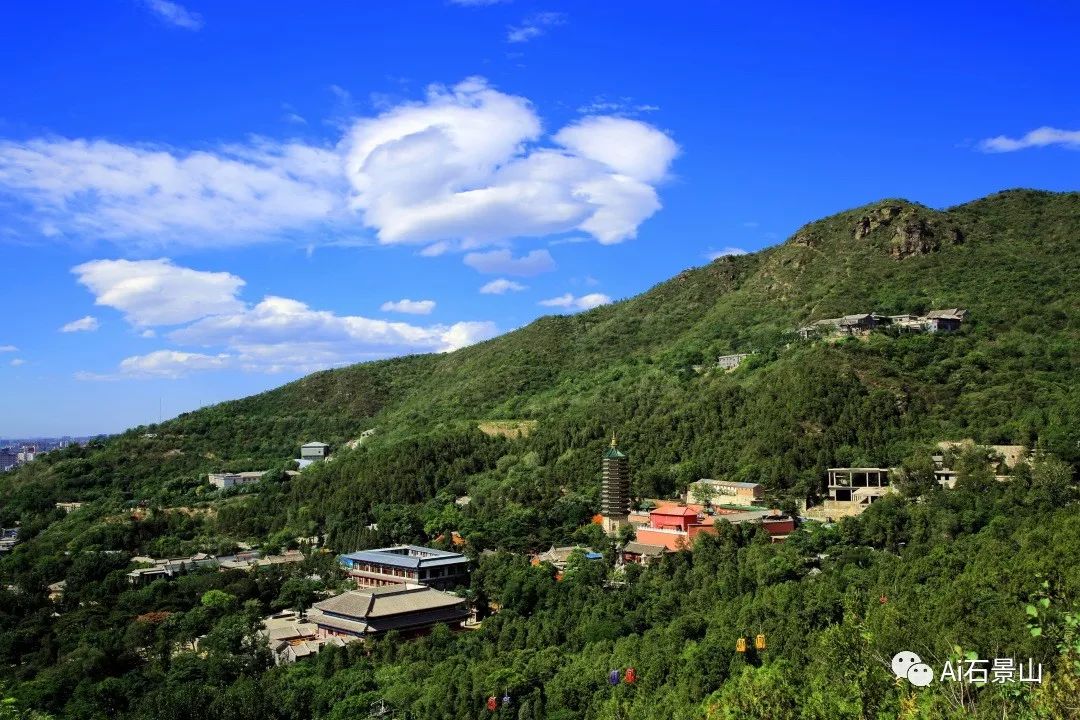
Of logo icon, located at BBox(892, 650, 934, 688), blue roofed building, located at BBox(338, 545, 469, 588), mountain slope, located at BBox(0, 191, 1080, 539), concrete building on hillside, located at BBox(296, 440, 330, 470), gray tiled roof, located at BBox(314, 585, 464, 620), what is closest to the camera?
logo icon, located at BBox(892, 650, 934, 688)

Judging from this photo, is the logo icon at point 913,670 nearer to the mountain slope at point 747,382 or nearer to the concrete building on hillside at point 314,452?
the mountain slope at point 747,382

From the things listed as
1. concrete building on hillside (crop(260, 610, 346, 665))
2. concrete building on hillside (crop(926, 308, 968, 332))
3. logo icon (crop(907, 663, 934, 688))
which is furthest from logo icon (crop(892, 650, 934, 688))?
concrete building on hillside (crop(926, 308, 968, 332))

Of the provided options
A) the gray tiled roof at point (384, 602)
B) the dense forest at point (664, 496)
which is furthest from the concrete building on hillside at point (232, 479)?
the gray tiled roof at point (384, 602)

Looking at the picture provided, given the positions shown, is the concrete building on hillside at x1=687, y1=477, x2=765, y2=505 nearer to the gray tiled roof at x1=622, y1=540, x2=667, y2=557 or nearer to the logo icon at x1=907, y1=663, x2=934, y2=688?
the gray tiled roof at x1=622, y1=540, x2=667, y2=557

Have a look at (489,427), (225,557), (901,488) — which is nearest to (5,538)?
(225,557)

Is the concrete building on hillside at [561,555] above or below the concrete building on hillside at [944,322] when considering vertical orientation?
below

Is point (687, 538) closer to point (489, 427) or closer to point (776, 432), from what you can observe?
point (776, 432)
